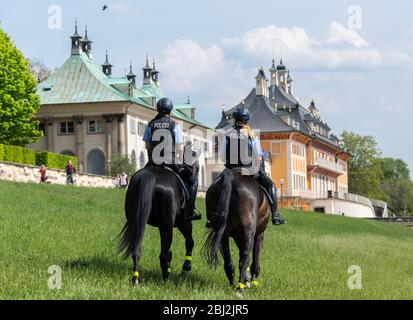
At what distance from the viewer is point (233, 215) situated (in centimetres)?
1386

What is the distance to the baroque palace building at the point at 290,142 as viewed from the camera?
113 meters

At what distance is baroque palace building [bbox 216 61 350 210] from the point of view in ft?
370

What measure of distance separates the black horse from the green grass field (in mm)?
518

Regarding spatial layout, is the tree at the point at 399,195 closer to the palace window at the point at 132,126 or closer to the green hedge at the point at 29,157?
the palace window at the point at 132,126

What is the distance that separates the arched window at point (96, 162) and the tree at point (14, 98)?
1430cm

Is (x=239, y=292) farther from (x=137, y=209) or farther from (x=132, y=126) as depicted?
(x=132, y=126)

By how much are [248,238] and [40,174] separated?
3946 centimetres

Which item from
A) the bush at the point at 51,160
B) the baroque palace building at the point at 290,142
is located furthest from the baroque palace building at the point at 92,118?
the baroque palace building at the point at 290,142

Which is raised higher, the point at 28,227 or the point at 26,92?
the point at 26,92

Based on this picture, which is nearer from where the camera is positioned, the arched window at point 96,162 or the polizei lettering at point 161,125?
the polizei lettering at point 161,125
